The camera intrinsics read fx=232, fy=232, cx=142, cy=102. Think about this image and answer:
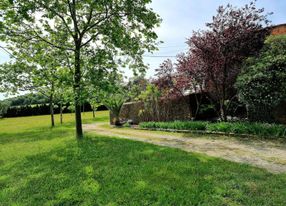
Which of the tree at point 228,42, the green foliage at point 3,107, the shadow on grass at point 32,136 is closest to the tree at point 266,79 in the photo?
the tree at point 228,42

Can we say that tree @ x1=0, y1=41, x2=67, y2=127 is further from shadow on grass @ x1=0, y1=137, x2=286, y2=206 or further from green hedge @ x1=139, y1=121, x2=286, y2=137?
green hedge @ x1=139, y1=121, x2=286, y2=137

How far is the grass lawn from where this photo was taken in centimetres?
392

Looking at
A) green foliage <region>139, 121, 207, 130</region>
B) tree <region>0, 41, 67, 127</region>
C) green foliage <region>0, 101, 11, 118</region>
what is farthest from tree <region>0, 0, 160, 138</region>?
green foliage <region>0, 101, 11, 118</region>

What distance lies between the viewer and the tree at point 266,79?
28.6ft

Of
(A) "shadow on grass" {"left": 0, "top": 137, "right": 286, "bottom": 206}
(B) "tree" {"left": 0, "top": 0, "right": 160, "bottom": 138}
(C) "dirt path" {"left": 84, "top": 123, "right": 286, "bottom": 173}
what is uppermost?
(B) "tree" {"left": 0, "top": 0, "right": 160, "bottom": 138}

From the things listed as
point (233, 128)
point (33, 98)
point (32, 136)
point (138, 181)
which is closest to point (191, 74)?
point (233, 128)

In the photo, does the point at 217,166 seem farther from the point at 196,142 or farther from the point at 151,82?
the point at 151,82

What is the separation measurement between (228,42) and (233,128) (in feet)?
12.5

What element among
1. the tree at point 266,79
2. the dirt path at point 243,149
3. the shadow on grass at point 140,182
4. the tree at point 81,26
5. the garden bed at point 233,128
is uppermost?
the tree at point 81,26

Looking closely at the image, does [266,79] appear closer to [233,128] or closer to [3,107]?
[233,128]

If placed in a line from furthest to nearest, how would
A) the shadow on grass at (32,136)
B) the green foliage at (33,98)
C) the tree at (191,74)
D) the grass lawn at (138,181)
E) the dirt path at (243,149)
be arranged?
the green foliage at (33,98), the shadow on grass at (32,136), the tree at (191,74), the dirt path at (243,149), the grass lawn at (138,181)

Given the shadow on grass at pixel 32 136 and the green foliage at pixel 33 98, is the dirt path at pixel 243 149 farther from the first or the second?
the green foliage at pixel 33 98

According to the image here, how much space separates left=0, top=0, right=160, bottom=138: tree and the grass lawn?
12.0 feet

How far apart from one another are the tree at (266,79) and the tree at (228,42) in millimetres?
582
